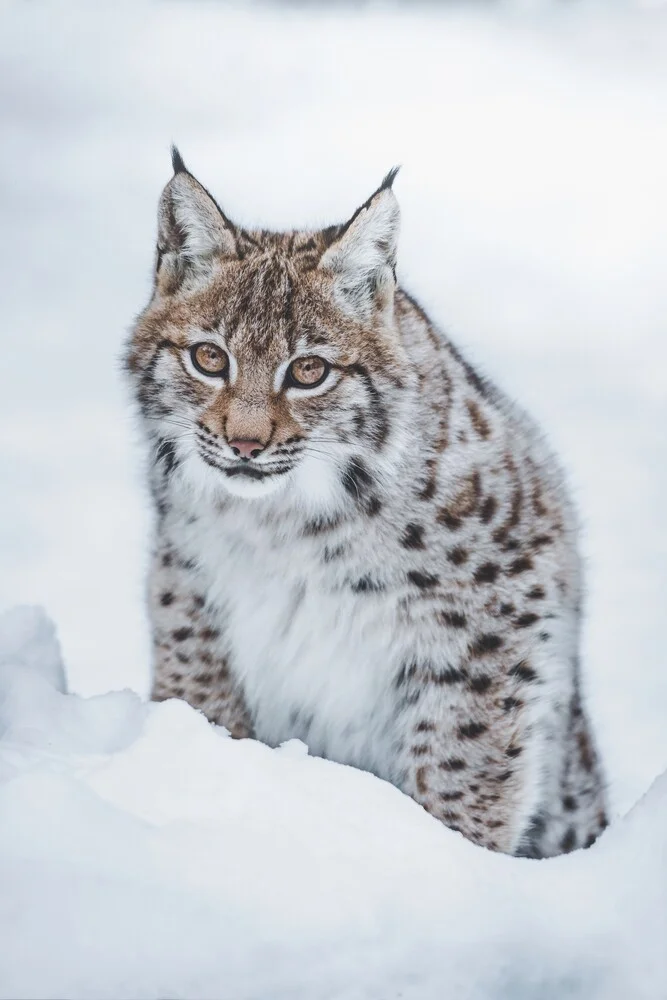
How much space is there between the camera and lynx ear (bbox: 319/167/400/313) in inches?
109

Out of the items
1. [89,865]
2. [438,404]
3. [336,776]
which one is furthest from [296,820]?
[438,404]

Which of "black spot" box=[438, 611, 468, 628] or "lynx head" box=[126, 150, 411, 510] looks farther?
"black spot" box=[438, 611, 468, 628]

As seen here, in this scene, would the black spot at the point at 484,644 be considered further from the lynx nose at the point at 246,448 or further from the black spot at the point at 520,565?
the lynx nose at the point at 246,448

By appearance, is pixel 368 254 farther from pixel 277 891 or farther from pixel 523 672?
pixel 277 891

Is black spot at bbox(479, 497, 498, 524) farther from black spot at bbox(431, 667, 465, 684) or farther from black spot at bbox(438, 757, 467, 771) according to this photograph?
black spot at bbox(438, 757, 467, 771)

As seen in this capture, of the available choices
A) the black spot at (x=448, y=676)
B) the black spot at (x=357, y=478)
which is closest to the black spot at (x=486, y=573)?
the black spot at (x=448, y=676)

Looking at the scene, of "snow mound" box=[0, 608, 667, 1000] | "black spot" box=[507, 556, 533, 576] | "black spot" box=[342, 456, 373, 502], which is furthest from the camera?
"black spot" box=[507, 556, 533, 576]

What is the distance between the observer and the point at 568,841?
322 centimetres

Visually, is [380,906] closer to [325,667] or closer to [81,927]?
[81,927]

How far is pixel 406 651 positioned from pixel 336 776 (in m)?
0.38

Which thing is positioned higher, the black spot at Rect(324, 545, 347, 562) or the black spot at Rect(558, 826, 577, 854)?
the black spot at Rect(324, 545, 347, 562)

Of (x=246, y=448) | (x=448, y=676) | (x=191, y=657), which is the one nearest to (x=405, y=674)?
(x=448, y=676)

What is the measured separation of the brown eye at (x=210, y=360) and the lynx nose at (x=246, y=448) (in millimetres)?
171

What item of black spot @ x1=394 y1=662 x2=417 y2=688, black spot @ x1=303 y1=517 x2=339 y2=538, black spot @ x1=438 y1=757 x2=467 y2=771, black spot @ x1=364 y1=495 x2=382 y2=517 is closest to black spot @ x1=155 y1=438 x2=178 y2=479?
black spot @ x1=303 y1=517 x2=339 y2=538
